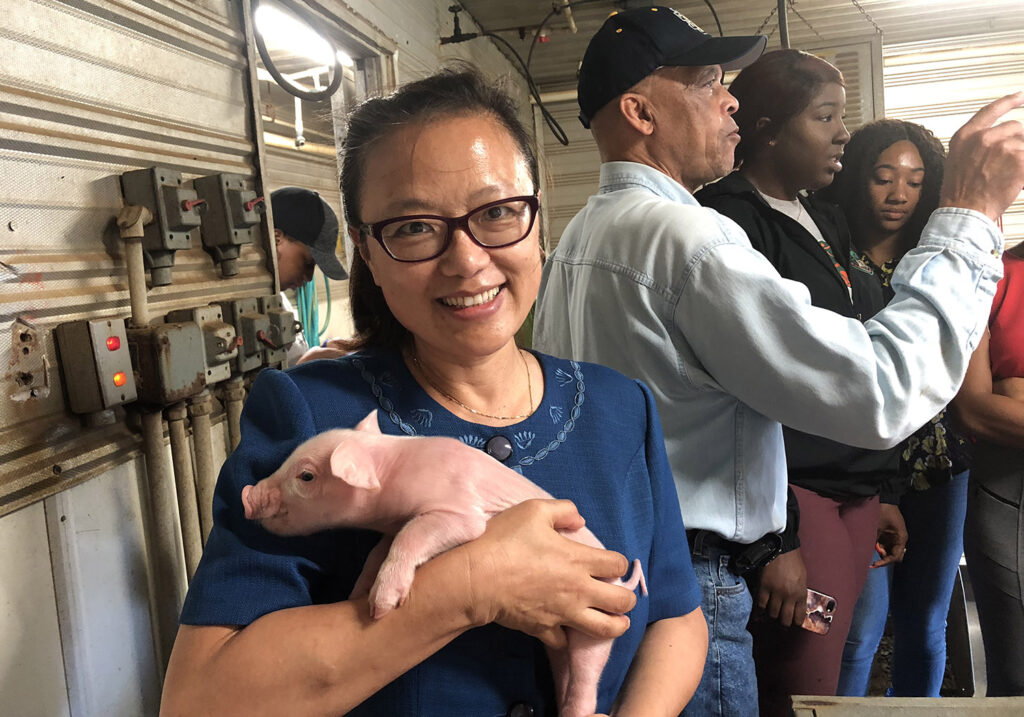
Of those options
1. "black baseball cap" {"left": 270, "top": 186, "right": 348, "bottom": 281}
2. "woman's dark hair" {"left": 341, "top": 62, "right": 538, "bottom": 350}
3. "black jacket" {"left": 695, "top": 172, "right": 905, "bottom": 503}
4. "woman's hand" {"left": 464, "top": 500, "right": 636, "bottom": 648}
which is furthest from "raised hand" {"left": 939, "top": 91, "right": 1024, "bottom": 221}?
"black baseball cap" {"left": 270, "top": 186, "right": 348, "bottom": 281}

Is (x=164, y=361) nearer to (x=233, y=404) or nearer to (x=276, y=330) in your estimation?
(x=233, y=404)

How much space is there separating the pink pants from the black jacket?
2.6 inches

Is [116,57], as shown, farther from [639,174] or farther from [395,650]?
[395,650]

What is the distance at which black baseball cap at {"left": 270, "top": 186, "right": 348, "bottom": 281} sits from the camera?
3303 millimetres

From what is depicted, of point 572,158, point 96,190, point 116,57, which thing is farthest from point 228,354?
point 572,158

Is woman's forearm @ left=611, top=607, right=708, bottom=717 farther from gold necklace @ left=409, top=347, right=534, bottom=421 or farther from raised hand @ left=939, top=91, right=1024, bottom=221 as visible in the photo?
raised hand @ left=939, top=91, right=1024, bottom=221

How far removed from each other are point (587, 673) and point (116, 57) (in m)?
1.82

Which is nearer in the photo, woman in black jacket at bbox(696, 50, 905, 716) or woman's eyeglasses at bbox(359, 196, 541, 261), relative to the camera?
woman's eyeglasses at bbox(359, 196, 541, 261)

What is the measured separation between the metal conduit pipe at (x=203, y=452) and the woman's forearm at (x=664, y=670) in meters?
1.33

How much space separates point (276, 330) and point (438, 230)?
4.87ft

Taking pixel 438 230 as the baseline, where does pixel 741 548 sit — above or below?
below

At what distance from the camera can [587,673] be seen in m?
0.97

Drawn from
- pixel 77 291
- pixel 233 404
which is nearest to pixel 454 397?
pixel 77 291

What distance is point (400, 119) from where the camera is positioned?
1024mm
